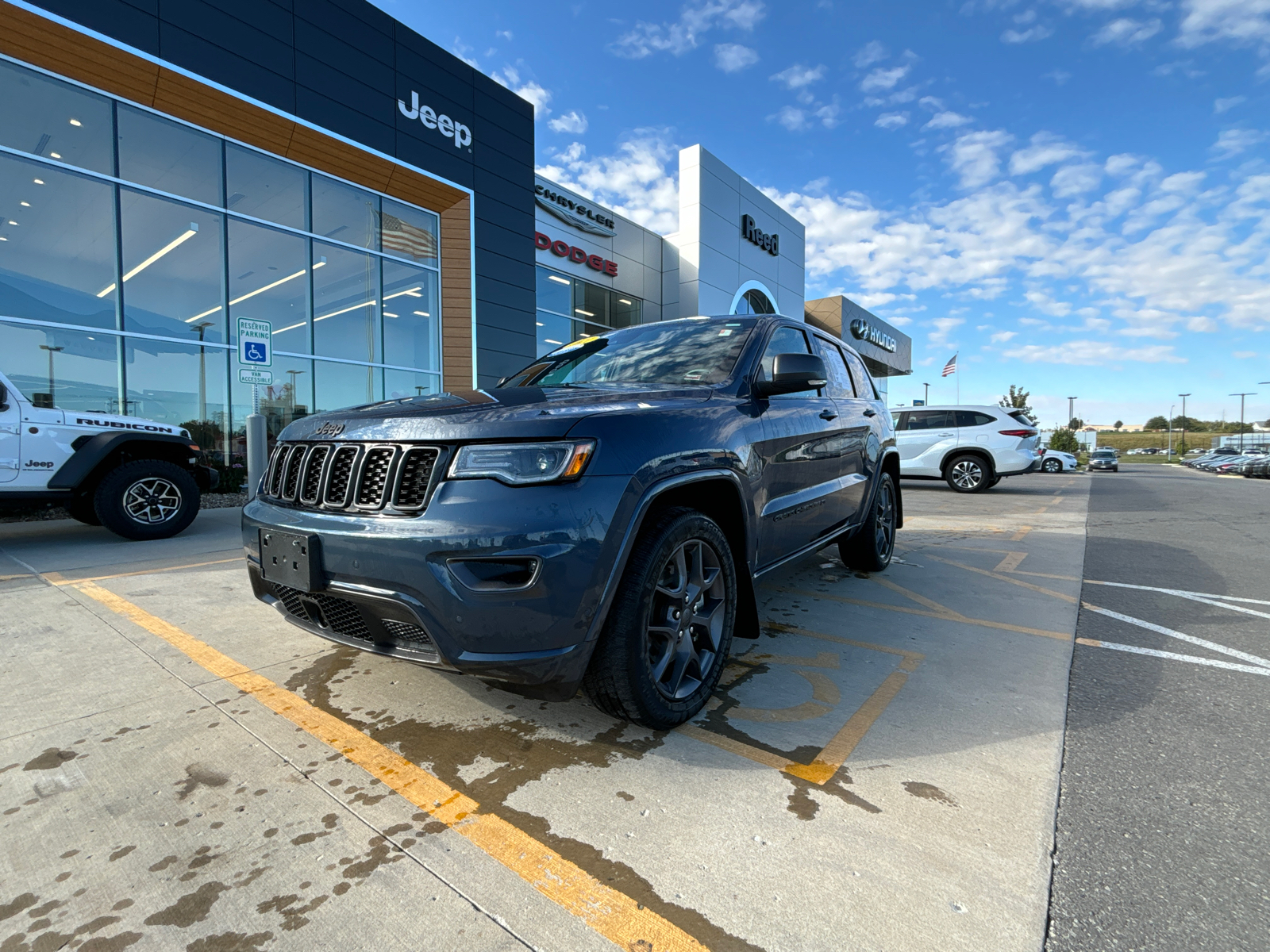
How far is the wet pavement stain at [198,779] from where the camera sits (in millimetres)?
1906

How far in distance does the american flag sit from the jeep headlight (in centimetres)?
1268

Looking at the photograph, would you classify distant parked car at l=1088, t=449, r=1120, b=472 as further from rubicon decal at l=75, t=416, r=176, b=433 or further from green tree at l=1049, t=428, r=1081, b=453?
rubicon decal at l=75, t=416, r=176, b=433

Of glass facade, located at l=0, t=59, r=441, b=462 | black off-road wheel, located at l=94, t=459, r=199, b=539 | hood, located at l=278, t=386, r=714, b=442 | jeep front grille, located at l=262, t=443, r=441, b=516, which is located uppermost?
glass facade, located at l=0, t=59, r=441, b=462

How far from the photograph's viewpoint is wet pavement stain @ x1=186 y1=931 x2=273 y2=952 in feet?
4.37

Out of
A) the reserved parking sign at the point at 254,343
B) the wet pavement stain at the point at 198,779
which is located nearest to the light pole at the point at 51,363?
the reserved parking sign at the point at 254,343

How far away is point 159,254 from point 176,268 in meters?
0.29

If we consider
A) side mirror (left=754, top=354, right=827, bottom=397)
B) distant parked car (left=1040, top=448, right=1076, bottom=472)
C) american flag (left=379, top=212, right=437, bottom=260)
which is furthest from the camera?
distant parked car (left=1040, top=448, right=1076, bottom=472)

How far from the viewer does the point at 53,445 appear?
221 inches

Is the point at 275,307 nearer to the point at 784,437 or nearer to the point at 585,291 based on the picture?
the point at 585,291

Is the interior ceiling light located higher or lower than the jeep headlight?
higher

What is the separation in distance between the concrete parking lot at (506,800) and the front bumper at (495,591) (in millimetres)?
418

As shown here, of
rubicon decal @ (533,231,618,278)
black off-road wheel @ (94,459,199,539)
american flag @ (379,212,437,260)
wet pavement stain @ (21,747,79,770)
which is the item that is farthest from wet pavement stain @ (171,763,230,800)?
rubicon decal @ (533,231,618,278)

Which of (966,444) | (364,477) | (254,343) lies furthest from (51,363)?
(966,444)

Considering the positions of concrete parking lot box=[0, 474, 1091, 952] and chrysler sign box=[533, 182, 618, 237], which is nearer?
concrete parking lot box=[0, 474, 1091, 952]
